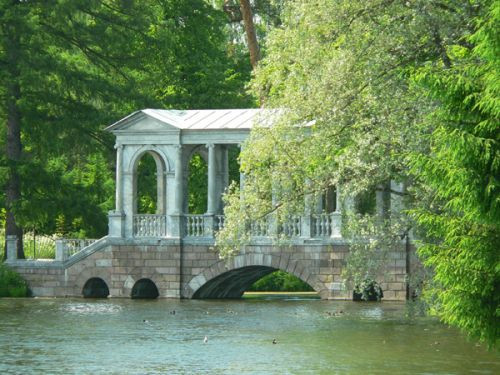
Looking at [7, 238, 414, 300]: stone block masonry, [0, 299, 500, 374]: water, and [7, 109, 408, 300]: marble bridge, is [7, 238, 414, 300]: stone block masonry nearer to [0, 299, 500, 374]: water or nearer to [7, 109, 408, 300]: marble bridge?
[7, 109, 408, 300]: marble bridge

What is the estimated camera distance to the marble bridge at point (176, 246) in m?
42.1

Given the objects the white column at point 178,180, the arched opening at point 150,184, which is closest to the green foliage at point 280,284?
the arched opening at point 150,184

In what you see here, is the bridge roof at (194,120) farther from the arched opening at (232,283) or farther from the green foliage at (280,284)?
the green foliage at (280,284)

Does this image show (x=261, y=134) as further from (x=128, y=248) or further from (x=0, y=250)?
(x=0, y=250)

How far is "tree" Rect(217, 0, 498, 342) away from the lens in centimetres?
2762

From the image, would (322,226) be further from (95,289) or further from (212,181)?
(95,289)

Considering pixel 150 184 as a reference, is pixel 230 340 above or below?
below

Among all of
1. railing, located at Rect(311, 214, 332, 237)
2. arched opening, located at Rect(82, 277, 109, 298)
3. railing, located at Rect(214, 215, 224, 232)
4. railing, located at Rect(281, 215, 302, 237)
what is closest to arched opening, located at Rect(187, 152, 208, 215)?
arched opening, located at Rect(82, 277, 109, 298)

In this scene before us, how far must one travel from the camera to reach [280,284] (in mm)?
52562

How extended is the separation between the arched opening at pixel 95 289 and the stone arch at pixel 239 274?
3621mm

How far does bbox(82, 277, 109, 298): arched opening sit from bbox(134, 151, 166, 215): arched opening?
2588mm

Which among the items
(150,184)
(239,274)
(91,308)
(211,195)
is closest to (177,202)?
(211,195)

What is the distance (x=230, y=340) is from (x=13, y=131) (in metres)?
20.2

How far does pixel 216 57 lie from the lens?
186 ft
